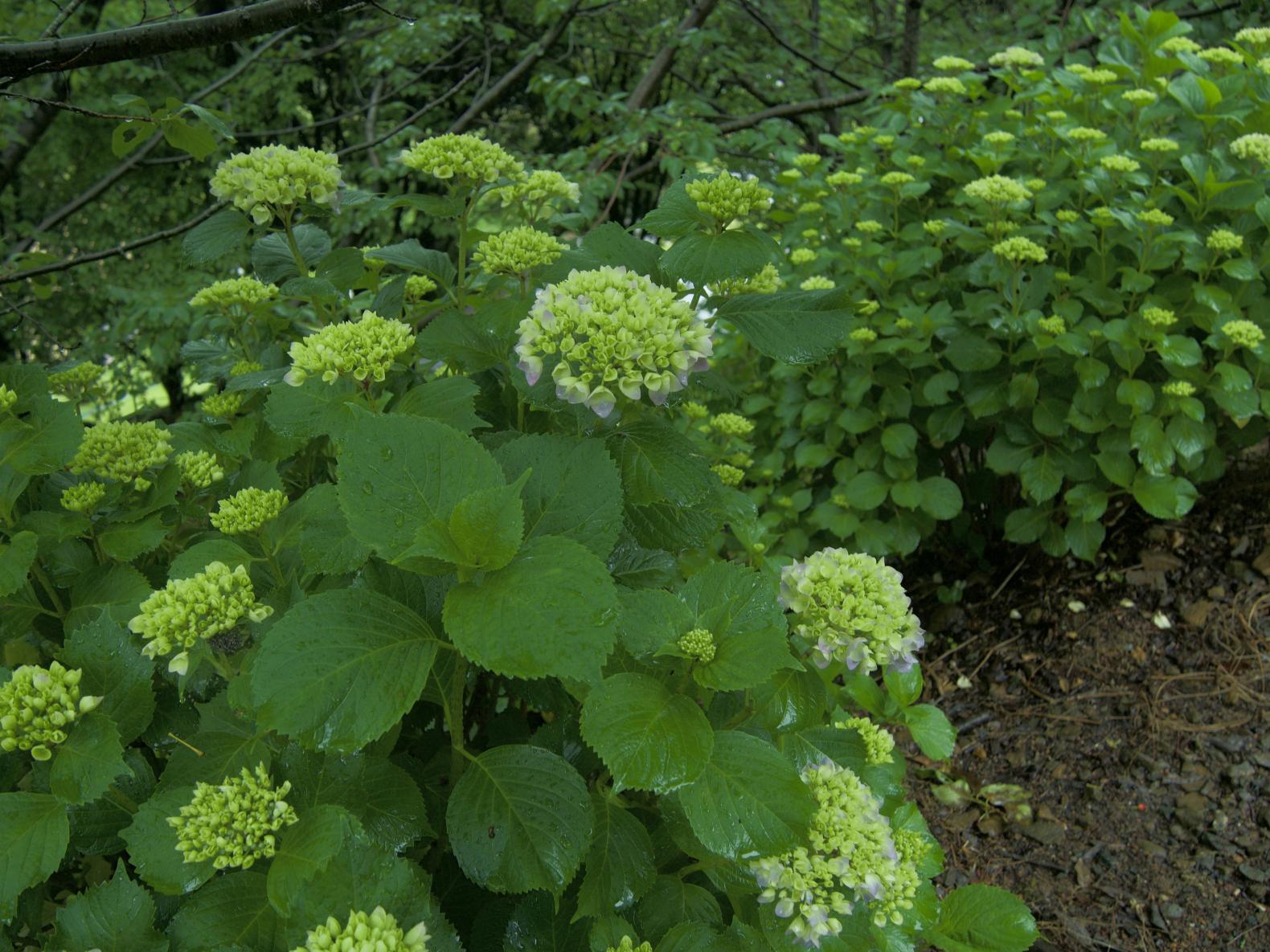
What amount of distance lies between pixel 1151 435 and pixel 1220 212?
83 cm

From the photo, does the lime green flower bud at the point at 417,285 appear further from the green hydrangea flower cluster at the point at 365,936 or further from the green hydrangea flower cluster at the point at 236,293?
the green hydrangea flower cluster at the point at 365,936

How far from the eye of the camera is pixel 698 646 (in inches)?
41.6

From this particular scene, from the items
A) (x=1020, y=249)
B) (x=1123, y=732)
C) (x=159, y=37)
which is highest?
(x=159, y=37)

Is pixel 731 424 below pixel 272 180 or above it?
below

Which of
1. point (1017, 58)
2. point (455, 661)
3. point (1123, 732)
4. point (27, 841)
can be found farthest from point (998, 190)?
point (27, 841)

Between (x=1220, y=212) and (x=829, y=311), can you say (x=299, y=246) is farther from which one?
(x=1220, y=212)

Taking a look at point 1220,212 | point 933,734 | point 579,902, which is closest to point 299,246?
point 579,902

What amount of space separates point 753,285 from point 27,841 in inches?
52.5

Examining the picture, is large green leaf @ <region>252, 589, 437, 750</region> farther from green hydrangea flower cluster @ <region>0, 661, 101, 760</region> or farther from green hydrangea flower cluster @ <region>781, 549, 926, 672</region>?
green hydrangea flower cluster @ <region>781, 549, 926, 672</region>

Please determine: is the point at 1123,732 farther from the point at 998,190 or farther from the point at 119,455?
the point at 119,455

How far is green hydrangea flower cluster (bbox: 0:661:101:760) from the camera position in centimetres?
A: 103

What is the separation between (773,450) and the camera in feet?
12.2

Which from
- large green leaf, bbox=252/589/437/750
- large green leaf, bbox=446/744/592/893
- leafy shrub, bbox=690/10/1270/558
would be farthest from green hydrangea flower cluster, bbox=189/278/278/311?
leafy shrub, bbox=690/10/1270/558

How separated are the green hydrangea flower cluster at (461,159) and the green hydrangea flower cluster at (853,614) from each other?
0.89 m
